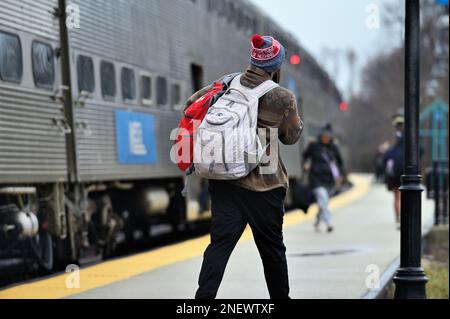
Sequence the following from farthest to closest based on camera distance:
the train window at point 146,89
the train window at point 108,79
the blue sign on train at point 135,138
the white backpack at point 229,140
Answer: the train window at point 146,89 < the blue sign on train at point 135,138 < the train window at point 108,79 < the white backpack at point 229,140

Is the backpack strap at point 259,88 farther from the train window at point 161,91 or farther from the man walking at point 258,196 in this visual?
the train window at point 161,91

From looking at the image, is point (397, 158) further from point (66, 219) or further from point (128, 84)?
point (66, 219)

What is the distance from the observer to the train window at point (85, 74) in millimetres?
11297

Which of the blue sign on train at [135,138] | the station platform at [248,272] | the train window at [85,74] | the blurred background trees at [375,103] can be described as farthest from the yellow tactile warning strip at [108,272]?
the blurred background trees at [375,103]

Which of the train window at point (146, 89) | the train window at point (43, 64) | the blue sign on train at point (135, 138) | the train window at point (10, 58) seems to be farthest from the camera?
the train window at point (146, 89)

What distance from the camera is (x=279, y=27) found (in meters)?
22.5

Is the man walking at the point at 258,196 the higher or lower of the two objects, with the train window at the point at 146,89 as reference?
lower

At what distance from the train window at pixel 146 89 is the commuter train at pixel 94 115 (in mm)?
16

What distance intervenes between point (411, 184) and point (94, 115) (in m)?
5.57

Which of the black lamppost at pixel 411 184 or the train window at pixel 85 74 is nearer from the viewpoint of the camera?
the black lamppost at pixel 411 184

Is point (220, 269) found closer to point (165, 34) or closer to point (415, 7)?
point (415, 7)

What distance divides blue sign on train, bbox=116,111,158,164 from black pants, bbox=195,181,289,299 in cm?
678
